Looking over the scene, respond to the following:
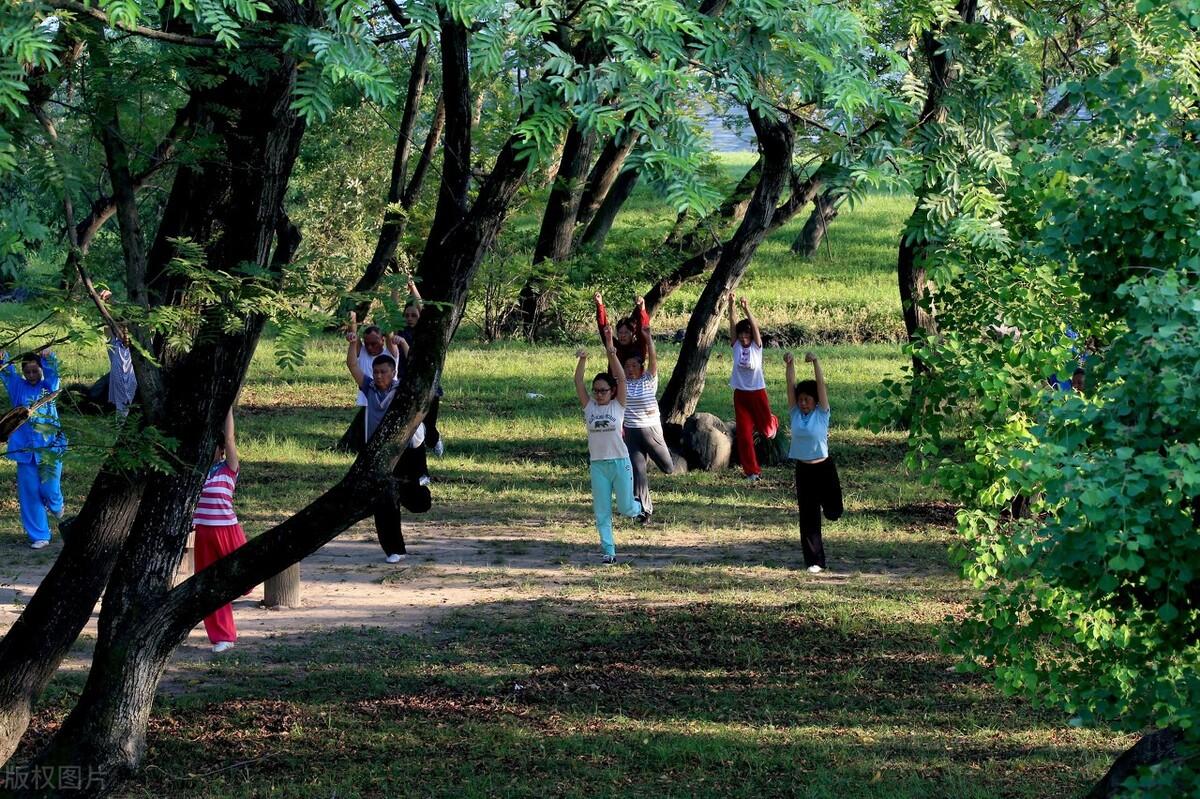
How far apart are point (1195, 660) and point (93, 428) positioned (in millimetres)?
5528

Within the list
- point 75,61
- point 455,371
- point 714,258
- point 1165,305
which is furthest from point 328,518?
point 455,371

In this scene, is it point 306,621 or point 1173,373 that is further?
point 306,621

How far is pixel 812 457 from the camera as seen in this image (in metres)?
12.2

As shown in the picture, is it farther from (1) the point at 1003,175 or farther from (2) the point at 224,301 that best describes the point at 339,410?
(1) the point at 1003,175

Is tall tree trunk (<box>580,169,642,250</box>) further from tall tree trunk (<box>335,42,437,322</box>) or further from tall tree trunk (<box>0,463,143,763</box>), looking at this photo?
tall tree trunk (<box>0,463,143,763</box>)

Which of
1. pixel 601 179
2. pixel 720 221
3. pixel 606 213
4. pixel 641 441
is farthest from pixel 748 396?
pixel 606 213

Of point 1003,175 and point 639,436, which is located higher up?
point 1003,175

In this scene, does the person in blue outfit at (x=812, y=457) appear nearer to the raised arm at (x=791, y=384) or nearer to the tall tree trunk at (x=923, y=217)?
the raised arm at (x=791, y=384)

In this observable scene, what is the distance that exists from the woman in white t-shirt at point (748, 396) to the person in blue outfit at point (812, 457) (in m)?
3.85

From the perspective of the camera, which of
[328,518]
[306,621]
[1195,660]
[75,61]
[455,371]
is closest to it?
[1195,660]

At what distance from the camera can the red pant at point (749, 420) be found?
16953 mm

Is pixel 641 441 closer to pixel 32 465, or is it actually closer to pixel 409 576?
pixel 409 576

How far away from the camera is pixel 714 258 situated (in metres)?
19.8

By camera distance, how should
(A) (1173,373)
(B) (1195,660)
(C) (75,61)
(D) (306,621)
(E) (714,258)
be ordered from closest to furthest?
(A) (1173,373) → (B) (1195,660) → (C) (75,61) → (D) (306,621) → (E) (714,258)
